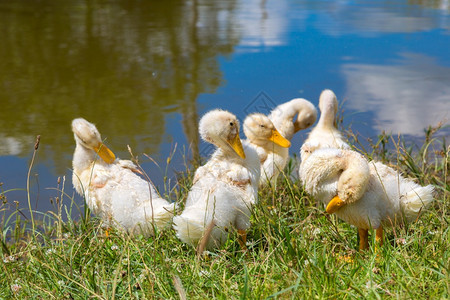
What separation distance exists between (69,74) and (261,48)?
3.37 meters

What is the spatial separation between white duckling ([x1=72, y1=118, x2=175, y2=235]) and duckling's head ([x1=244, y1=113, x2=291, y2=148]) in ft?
3.99

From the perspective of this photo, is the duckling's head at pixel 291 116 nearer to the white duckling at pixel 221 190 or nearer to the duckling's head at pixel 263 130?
the duckling's head at pixel 263 130

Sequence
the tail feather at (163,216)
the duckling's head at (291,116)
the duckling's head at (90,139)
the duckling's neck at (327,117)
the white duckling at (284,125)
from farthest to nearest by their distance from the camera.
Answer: the duckling's head at (291,116), the duckling's neck at (327,117), the white duckling at (284,125), the duckling's head at (90,139), the tail feather at (163,216)

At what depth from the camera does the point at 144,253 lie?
150 inches

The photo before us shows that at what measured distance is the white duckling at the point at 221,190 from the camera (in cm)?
400

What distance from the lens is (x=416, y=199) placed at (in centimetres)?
389

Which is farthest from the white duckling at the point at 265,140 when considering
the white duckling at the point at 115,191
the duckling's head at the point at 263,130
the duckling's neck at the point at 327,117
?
the white duckling at the point at 115,191

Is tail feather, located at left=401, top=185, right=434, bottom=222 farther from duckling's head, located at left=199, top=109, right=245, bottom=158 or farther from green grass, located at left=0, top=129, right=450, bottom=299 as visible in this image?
duckling's head, located at left=199, top=109, right=245, bottom=158

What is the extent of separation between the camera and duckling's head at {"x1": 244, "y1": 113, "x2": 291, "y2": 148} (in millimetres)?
5684

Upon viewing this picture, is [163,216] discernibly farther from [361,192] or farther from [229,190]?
[361,192]

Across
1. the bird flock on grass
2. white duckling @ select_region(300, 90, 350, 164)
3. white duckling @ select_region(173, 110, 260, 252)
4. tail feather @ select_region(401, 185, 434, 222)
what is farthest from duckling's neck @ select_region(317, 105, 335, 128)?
Result: tail feather @ select_region(401, 185, 434, 222)

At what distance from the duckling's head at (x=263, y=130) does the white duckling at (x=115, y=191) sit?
1217 millimetres

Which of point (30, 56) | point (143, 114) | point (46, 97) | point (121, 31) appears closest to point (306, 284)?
point (143, 114)

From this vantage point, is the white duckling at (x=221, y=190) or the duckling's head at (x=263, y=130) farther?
the duckling's head at (x=263, y=130)
